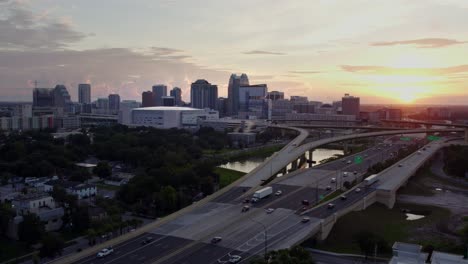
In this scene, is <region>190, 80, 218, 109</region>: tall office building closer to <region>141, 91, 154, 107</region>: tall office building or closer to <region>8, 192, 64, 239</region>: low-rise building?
<region>141, 91, 154, 107</region>: tall office building

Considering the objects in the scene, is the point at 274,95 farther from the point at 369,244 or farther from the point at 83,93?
the point at 369,244

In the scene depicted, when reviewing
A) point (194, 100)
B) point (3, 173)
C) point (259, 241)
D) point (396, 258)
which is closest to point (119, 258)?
point (259, 241)

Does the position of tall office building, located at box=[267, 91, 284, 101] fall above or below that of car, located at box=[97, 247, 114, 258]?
above

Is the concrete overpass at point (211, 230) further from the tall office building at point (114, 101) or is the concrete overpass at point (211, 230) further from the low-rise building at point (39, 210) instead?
the tall office building at point (114, 101)

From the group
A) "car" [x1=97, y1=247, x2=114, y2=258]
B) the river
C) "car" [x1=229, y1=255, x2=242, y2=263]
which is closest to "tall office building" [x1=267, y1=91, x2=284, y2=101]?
the river

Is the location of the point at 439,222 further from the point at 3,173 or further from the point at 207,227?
the point at 3,173

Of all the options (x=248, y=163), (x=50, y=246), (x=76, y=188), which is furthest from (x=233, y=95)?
(x=50, y=246)
